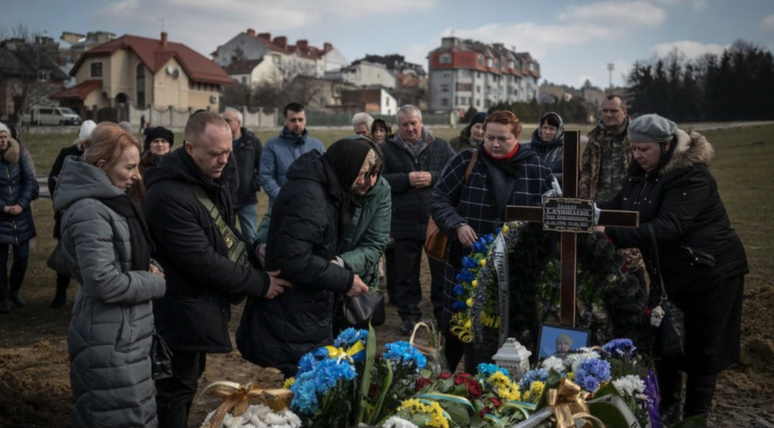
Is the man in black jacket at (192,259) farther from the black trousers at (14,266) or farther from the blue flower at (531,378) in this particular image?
the black trousers at (14,266)

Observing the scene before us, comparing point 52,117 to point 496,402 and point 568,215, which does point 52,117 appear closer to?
point 568,215

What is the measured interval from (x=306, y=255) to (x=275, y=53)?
99.9 meters

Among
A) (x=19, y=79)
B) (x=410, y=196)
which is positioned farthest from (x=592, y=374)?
(x=19, y=79)

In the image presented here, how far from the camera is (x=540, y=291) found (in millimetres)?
4426

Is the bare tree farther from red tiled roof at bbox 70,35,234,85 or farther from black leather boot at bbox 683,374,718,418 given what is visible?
black leather boot at bbox 683,374,718,418

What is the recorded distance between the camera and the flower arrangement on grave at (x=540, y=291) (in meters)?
4.18

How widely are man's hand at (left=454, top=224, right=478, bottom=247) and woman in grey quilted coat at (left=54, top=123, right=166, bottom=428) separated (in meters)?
2.07

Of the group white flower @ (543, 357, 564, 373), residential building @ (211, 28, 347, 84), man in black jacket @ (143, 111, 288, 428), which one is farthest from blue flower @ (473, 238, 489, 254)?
residential building @ (211, 28, 347, 84)

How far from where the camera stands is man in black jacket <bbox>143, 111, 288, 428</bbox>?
372 centimetres

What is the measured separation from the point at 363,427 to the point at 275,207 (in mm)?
1866

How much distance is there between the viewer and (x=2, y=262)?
799 cm

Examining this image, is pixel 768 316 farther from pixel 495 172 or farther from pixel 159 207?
pixel 159 207

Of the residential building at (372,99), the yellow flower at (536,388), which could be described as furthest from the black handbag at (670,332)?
the residential building at (372,99)

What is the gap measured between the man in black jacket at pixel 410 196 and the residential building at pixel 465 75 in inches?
3631
